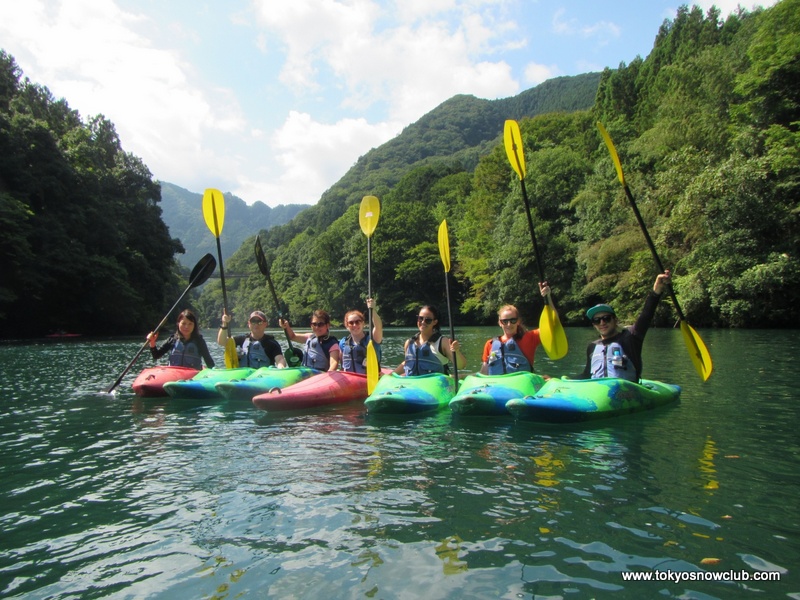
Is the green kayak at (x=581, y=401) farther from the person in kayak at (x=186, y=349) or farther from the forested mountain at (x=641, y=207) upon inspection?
the forested mountain at (x=641, y=207)

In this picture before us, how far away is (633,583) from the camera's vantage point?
2.79 metres

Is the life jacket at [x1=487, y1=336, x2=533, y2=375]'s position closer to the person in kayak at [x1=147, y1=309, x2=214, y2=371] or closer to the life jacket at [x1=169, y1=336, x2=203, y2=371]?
the person in kayak at [x1=147, y1=309, x2=214, y2=371]

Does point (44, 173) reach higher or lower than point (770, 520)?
higher

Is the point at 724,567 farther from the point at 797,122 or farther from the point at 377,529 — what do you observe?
the point at 797,122

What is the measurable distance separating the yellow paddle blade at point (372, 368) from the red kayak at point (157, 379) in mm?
2843

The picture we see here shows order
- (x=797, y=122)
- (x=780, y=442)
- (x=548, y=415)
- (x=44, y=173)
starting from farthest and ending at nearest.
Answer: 1. (x=44, y=173)
2. (x=797, y=122)
3. (x=548, y=415)
4. (x=780, y=442)

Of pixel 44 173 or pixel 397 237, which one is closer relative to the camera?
pixel 44 173

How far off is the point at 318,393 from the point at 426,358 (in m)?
1.44

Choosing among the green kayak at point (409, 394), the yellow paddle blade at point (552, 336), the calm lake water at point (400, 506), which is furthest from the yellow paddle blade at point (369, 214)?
the calm lake water at point (400, 506)

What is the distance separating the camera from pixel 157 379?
29.1 ft

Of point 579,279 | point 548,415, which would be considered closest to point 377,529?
point 548,415

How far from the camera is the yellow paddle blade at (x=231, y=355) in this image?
915 centimetres

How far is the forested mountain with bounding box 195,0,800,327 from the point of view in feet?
66.8

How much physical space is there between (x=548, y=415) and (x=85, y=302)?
32.4 m
